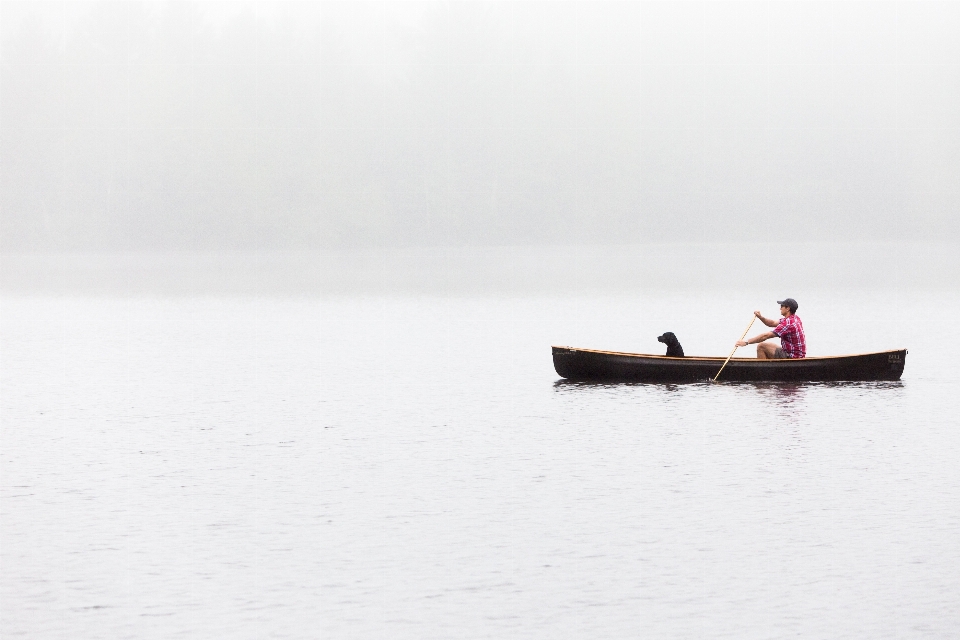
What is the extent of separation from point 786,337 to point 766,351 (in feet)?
1.81

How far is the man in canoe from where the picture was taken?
33.0m

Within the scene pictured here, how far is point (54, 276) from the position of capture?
97.9 metres

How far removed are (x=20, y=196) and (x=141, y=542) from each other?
409ft

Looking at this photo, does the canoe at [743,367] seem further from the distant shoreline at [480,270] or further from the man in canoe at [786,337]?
the distant shoreline at [480,270]

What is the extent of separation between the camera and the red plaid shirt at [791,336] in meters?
33.1

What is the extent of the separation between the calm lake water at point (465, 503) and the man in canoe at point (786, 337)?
2.90ft

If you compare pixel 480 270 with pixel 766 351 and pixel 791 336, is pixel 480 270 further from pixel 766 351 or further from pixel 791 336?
pixel 791 336

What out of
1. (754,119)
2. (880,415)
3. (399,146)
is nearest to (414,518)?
(880,415)

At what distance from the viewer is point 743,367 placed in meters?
33.3

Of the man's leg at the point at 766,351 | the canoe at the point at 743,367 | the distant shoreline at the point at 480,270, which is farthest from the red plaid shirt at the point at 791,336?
the distant shoreline at the point at 480,270

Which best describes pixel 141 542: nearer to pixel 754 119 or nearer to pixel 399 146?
pixel 399 146

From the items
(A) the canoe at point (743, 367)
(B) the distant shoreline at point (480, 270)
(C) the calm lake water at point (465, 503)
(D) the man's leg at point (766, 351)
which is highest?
(B) the distant shoreline at point (480, 270)

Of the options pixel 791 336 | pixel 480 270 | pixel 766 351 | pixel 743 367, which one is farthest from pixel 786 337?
pixel 480 270

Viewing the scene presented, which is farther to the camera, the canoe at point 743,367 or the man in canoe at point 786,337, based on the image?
the canoe at point 743,367
